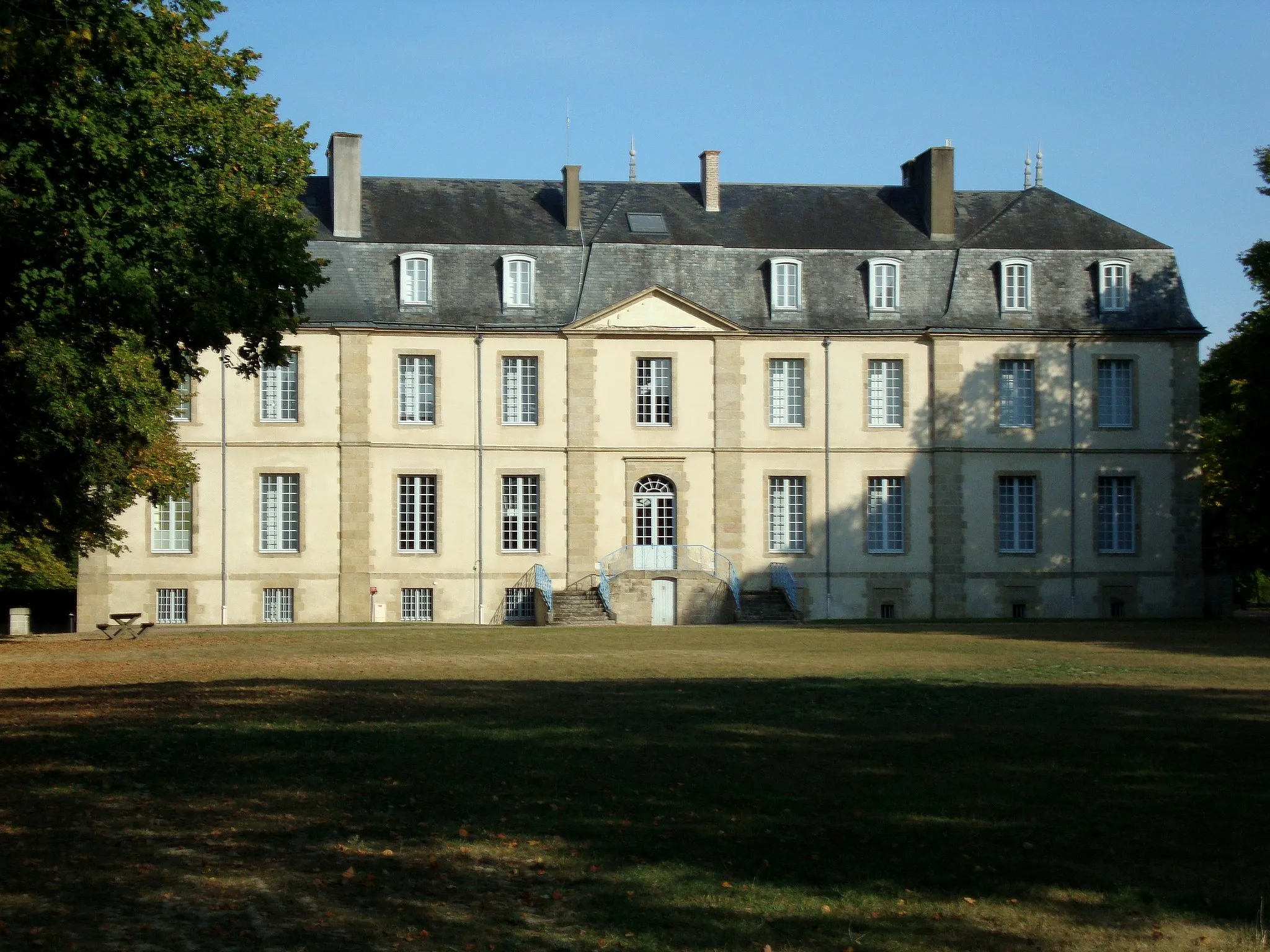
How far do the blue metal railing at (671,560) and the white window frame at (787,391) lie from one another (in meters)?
3.96

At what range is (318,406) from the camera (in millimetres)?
38938

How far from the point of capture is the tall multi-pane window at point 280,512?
38.8m

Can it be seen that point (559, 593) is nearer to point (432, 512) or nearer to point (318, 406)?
point (432, 512)

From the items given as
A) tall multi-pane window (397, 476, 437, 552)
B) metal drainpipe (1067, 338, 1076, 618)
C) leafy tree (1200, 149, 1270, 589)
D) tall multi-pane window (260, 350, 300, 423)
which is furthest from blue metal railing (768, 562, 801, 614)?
tall multi-pane window (260, 350, 300, 423)

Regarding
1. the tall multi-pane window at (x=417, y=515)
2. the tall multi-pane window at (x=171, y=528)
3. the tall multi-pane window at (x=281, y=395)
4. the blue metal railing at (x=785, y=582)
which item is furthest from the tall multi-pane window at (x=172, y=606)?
the blue metal railing at (x=785, y=582)

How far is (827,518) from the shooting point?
40.5 m

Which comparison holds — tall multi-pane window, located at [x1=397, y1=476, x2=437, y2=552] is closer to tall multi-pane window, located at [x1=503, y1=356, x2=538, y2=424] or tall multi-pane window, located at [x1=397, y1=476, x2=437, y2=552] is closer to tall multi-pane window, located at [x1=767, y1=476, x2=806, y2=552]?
tall multi-pane window, located at [x1=503, y1=356, x2=538, y2=424]

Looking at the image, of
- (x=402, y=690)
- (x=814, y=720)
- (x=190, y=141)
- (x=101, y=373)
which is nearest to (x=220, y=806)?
(x=814, y=720)

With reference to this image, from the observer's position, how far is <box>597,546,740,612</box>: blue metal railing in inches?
1558

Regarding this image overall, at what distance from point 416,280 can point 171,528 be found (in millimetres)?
8838

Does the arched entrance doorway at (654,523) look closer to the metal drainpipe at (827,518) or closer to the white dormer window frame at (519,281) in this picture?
the metal drainpipe at (827,518)

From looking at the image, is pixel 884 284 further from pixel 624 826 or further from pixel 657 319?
pixel 624 826

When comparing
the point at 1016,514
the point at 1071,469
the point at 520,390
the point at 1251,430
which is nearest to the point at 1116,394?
the point at 1071,469

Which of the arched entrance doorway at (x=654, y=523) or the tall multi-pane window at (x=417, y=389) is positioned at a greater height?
the tall multi-pane window at (x=417, y=389)
